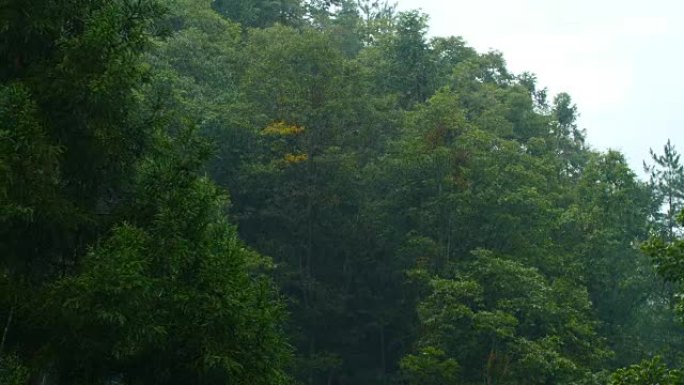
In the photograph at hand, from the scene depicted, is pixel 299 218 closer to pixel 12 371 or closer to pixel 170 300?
pixel 170 300

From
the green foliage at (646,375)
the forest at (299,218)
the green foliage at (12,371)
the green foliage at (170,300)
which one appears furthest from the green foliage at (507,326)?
the green foliage at (12,371)

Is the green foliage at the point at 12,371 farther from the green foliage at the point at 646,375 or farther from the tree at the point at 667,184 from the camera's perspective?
the tree at the point at 667,184

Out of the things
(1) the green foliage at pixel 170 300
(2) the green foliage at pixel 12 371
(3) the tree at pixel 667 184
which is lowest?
(2) the green foliage at pixel 12 371

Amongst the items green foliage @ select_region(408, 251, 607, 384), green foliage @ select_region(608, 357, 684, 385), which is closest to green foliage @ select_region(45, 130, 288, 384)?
green foliage @ select_region(608, 357, 684, 385)

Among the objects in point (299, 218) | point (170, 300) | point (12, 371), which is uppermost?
point (299, 218)

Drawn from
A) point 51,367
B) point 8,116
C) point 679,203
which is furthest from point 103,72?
point 679,203

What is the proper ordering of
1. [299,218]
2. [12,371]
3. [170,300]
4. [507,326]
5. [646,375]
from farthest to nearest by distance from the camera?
1. [299,218]
2. [507,326]
3. [646,375]
4. [170,300]
5. [12,371]

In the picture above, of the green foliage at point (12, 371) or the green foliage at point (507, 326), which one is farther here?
the green foliage at point (507, 326)

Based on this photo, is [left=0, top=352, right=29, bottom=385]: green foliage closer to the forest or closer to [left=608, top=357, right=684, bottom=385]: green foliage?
the forest

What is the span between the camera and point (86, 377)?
9625mm

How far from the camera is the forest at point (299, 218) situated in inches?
379

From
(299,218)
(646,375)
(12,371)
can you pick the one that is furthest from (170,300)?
(299,218)

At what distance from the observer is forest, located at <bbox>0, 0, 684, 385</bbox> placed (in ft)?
31.6

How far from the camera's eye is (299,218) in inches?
1238
